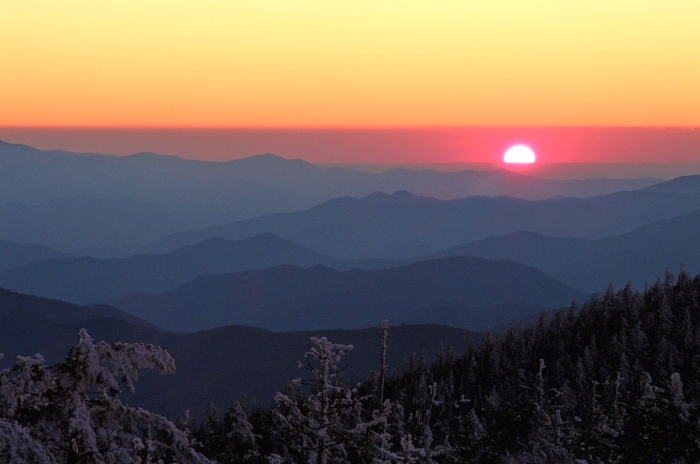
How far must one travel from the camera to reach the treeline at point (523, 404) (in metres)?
16.6

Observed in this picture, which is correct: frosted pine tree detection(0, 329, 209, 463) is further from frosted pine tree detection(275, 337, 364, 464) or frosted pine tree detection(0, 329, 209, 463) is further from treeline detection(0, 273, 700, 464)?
frosted pine tree detection(275, 337, 364, 464)

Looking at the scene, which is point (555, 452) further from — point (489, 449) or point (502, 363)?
point (502, 363)

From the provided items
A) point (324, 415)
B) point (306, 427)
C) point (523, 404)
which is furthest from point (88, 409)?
point (523, 404)

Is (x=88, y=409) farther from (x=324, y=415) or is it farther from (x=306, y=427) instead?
(x=324, y=415)

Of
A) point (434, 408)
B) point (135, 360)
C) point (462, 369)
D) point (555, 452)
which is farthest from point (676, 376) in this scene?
point (462, 369)

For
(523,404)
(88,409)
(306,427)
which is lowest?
(523,404)

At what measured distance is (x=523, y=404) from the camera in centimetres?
→ 3438

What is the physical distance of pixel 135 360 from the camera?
32.0 ft

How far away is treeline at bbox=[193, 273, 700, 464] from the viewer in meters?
16.6

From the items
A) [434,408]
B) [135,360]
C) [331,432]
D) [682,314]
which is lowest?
[434,408]

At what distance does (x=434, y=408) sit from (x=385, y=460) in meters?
83.4

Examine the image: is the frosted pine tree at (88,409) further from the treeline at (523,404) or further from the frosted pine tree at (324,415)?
the frosted pine tree at (324,415)

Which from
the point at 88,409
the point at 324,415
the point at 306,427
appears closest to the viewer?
the point at 88,409

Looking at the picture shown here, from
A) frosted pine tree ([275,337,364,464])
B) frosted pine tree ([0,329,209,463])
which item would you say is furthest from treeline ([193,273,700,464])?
frosted pine tree ([0,329,209,463])
